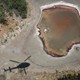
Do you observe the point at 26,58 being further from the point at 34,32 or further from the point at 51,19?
the point at 51,19

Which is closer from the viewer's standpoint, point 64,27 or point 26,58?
point 26,58

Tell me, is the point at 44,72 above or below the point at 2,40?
below

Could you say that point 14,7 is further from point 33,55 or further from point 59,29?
point 33,55

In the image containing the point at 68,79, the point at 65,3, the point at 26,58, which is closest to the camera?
the point at 68,79

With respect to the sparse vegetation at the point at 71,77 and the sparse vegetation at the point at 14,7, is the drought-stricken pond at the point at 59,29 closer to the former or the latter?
the sparse vegetation at the point at 14,7

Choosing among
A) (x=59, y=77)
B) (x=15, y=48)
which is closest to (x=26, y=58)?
(x=15, y=48)
